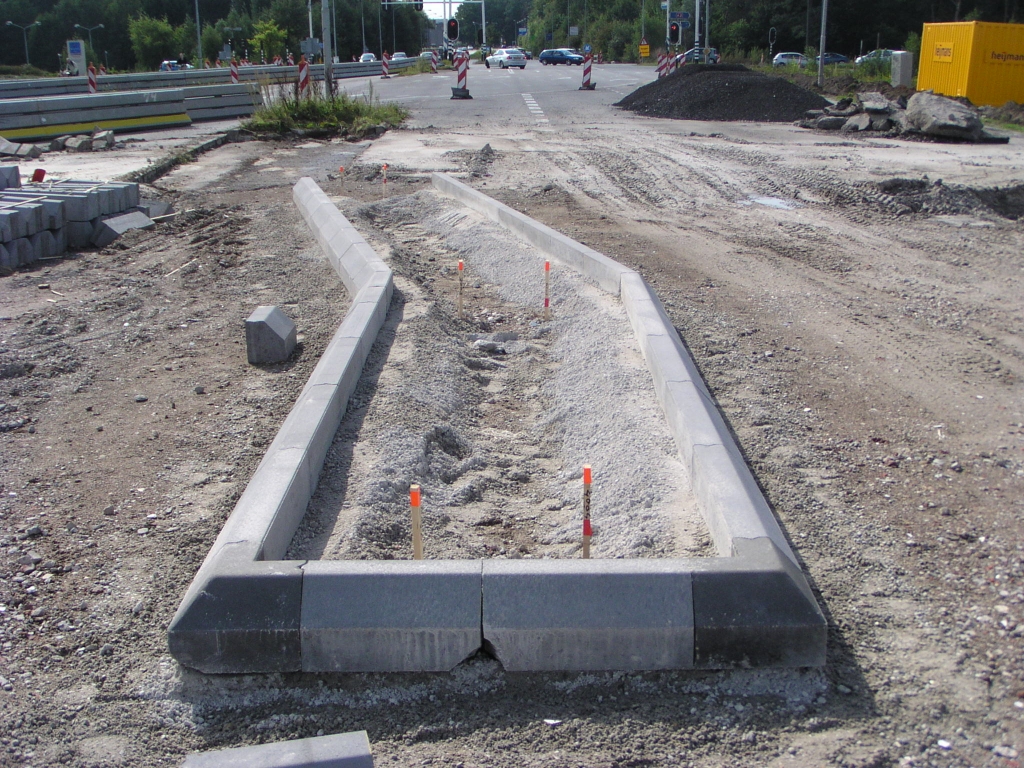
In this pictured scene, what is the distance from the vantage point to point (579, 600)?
3.67 meters

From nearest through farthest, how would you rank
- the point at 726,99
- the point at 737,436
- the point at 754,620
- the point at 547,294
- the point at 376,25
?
the point at 754,620 → the point at 737,436 → the point at 547,294 → the point at 726,99 → the point at 376,25

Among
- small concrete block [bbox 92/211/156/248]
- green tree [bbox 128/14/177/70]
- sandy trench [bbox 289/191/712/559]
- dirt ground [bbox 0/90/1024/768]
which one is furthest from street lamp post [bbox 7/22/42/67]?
sandy trench [bbox 289/191/712/559]

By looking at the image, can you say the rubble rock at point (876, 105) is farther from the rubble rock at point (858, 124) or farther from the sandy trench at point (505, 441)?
the sandy trench at point (505, 441)

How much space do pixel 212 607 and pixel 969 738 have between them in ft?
9.15

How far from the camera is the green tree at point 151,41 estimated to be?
253ft

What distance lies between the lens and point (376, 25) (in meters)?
101

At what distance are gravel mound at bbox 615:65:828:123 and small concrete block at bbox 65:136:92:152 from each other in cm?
1589

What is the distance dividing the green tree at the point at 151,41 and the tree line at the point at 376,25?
0.08 meters

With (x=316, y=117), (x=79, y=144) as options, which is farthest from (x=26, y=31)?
(x=79, y=144)

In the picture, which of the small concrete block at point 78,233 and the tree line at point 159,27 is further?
the tree line at point 159,27

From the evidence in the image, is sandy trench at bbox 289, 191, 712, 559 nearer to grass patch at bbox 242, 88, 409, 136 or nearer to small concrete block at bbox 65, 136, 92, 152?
small concrete block at bbox 65, 136, 92, 152

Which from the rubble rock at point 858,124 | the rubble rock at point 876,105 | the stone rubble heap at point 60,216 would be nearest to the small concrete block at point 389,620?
the stone rubble heap at point 60,216

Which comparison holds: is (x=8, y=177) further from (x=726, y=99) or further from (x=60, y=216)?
(x=726, y=99)

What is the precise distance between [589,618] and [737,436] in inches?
99.5
